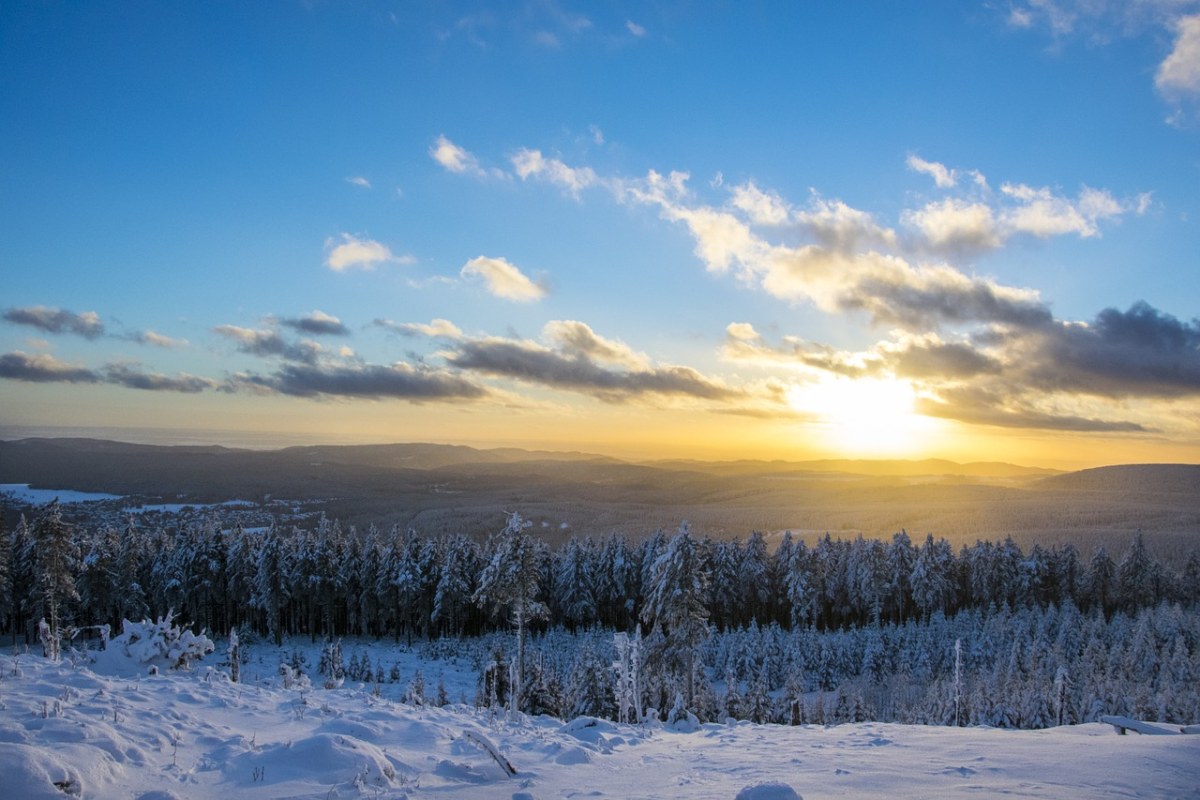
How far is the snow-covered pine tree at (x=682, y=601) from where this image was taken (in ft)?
113

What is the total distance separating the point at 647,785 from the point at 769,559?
71915mm

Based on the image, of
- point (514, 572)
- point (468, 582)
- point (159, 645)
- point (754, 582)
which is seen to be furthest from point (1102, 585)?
point (159, 645)

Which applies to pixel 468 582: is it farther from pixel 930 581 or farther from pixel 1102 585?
pixel 1102 585

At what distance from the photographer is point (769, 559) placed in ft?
256

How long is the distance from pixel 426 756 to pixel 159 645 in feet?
48.5

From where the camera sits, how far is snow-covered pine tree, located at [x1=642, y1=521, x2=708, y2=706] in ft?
113

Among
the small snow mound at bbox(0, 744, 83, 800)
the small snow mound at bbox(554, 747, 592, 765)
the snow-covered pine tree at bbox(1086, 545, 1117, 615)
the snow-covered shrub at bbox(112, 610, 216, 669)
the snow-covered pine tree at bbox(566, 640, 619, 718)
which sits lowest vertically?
the snow-covered pine tree at bbox(1086, 545, 1117, 615)

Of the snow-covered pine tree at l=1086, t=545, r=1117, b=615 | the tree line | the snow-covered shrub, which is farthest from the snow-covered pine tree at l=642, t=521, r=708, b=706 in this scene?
the snow-covered pine tree at l=1086, t=545, r=1117, b=615

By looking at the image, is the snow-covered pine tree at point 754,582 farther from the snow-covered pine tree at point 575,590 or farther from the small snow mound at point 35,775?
the small snow mound at point 35,775

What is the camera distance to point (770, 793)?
795 centimetres

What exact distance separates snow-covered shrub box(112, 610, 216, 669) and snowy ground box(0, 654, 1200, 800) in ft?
15.0

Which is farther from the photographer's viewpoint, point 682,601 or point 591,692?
point 591,692

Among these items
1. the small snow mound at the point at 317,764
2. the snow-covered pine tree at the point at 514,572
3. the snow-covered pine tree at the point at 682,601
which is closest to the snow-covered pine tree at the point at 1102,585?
the snow-covered pine tree at the point at 682,601

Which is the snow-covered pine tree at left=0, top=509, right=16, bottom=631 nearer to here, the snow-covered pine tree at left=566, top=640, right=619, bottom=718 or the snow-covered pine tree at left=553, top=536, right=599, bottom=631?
the snow-covered pine tree at left=566, top=640, right=619, bottom=718
